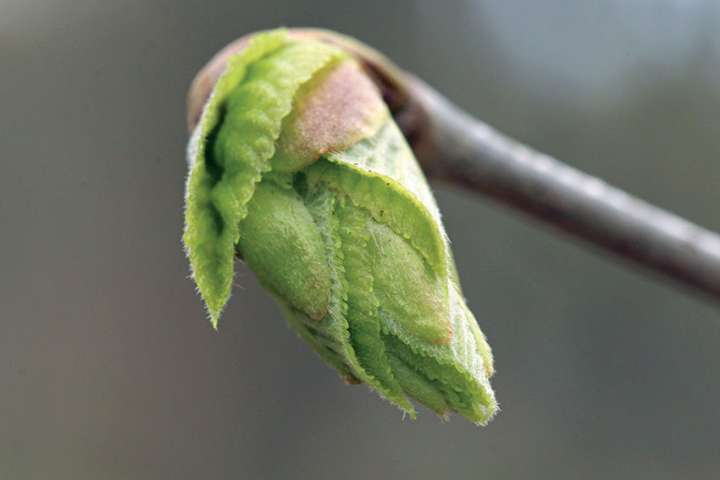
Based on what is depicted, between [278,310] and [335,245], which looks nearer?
[335,245]

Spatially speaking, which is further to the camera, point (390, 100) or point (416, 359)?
point (390, 100)

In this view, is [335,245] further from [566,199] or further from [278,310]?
[278,310]

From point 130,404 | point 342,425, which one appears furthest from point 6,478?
point 342,425

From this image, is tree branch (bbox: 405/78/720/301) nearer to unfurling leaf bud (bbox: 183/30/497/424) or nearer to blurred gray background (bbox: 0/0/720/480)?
unfurling leaf bud (bbox: 183/30/497/424)

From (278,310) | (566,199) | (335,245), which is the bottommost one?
(278,310)

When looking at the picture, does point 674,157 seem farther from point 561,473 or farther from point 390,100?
point 390,100

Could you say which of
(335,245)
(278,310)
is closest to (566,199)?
(335,245)

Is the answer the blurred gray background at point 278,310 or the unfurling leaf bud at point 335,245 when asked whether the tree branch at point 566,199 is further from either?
the blurred gray background at point 278,310
